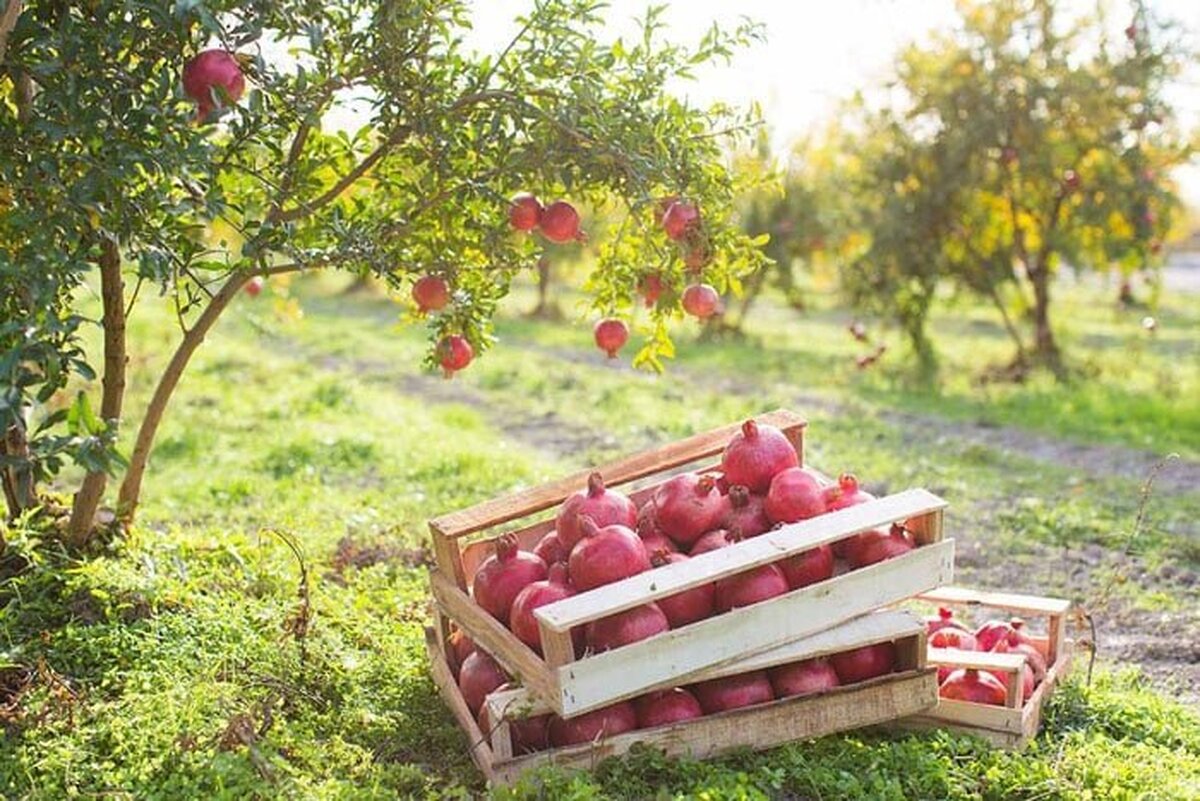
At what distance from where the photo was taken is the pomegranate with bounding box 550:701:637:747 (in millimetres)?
3729

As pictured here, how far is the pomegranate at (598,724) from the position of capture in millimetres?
3729

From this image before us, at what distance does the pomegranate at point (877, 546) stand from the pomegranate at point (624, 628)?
0.72 m

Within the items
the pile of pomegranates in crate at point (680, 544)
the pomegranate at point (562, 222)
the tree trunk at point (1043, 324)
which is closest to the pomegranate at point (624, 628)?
the pile of pomegranates in crate at point (680, 544)

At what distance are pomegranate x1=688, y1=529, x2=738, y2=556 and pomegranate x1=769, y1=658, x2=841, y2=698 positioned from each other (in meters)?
0.40

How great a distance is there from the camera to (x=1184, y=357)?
633 inches

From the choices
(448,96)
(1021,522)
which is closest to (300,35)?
(448,96)

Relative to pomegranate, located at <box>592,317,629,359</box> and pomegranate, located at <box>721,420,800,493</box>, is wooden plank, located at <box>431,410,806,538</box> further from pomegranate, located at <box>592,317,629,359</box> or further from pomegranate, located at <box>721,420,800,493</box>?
pomegranate, located at <box>592,317,629,359</box>

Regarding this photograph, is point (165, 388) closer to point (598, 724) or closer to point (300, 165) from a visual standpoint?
point (300, 165)

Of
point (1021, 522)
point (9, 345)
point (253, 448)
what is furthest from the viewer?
point (253, 448)

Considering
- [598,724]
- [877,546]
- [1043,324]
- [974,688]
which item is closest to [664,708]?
[598,724]

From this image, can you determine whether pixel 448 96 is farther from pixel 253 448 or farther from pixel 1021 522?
pixel 253 448

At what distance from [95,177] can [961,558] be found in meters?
4.84

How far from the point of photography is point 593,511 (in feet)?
13.5

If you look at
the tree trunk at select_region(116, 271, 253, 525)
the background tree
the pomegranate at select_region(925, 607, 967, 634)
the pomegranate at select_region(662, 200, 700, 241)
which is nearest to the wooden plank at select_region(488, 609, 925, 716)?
the pomegranate at select_region(925, 607, 967, 634)
